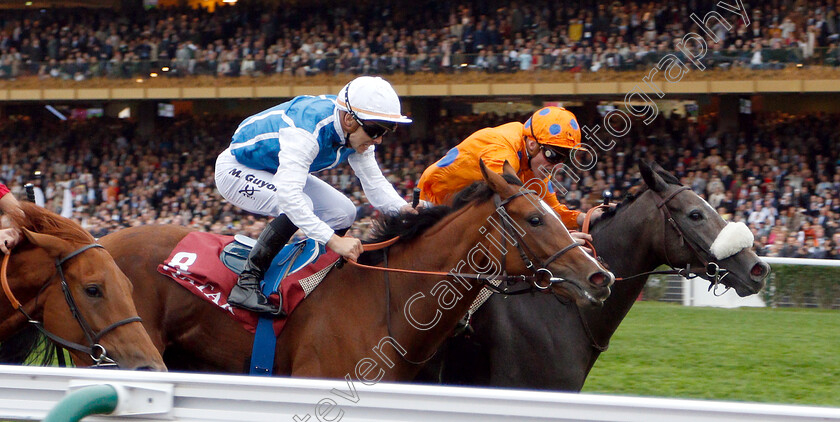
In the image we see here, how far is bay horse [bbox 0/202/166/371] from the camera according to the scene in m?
3.12

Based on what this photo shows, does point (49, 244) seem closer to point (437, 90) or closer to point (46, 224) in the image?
point (46, 224)

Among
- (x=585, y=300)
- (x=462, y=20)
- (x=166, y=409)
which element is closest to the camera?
(x=166, y=409)

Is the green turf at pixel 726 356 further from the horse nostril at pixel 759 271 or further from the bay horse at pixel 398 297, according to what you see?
the bay horse at pixel 398 297

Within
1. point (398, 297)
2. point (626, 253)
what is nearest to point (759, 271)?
point (626, 253)

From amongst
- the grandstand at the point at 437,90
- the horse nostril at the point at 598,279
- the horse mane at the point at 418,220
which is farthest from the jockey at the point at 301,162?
the grandstand at the point at 437,90

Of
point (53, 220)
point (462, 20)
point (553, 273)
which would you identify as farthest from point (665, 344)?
point (462, 20)

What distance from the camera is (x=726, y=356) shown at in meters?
6.42

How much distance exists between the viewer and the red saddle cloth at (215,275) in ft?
11.4

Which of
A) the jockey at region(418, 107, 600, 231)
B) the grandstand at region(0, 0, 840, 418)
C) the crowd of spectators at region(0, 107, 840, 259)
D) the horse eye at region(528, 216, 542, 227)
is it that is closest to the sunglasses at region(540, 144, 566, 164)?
the jockey at region(418, 107, 600, 231)

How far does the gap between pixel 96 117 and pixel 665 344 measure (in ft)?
48.8

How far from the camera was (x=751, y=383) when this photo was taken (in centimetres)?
557

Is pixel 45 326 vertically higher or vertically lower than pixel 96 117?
higher

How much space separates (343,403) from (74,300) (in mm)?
1216

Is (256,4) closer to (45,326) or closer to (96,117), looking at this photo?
(96,117)
